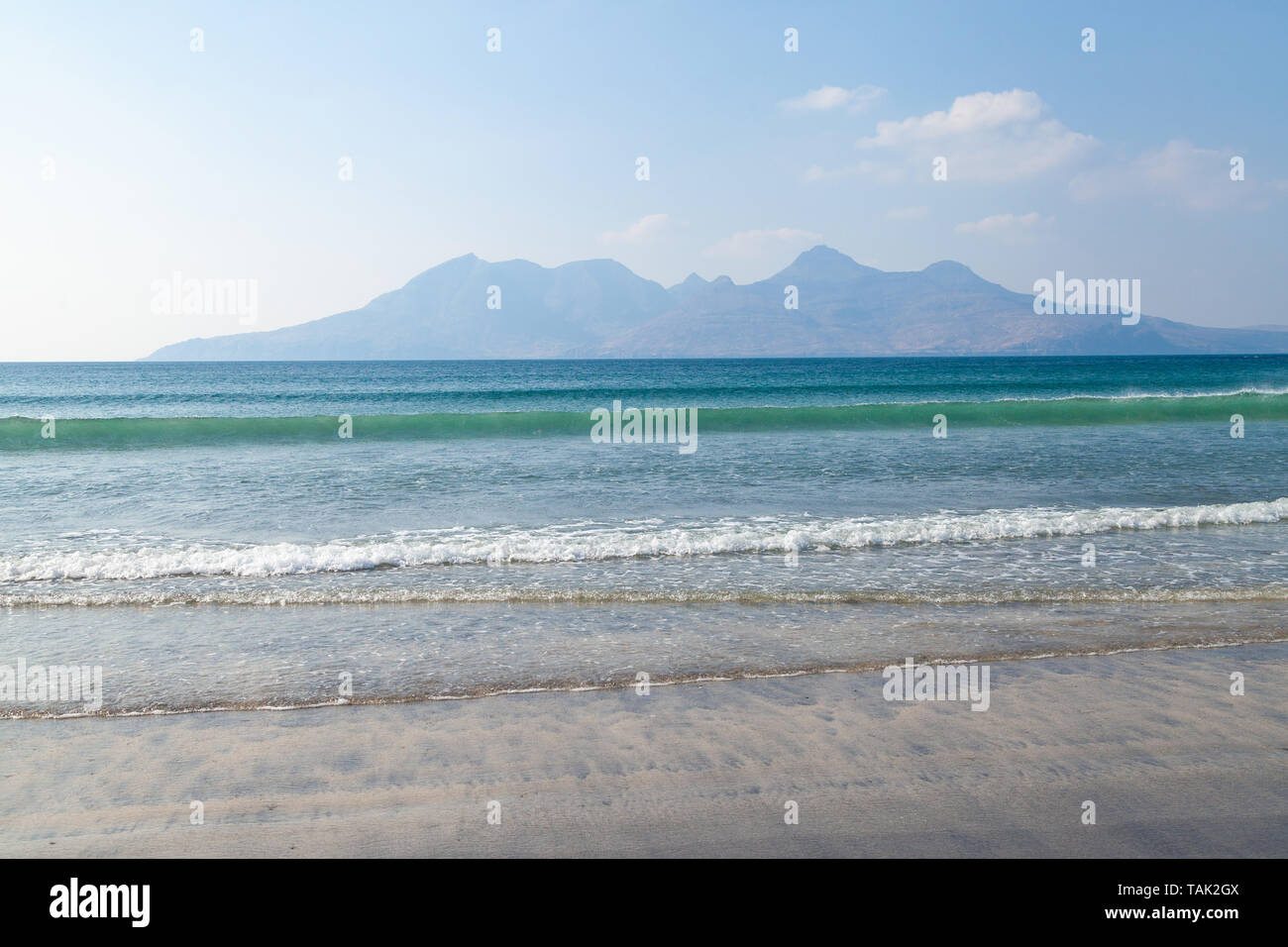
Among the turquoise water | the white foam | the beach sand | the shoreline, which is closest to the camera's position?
the beach sand

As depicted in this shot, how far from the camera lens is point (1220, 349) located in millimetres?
189500

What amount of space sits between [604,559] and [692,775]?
5.19 meters

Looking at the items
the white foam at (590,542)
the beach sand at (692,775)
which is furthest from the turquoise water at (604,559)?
the beach sand at (692,775)

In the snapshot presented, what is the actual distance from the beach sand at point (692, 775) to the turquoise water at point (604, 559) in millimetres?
609

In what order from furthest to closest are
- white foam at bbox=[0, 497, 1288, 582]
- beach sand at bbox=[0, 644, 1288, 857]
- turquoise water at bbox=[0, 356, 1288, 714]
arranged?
white foam at bbox=[0, 497, 1288, 582] → turquoise water at bbox=[0, 356, 1288, 714] → beach sand at bbox=[0, 644, 1288, 857]

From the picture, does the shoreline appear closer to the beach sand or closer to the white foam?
the beach sand

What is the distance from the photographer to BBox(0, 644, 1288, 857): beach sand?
3457 millimetres

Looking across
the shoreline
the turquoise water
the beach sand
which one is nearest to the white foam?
the turquoise water

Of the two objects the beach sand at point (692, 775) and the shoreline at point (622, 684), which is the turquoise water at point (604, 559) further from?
the beach sand at point (692, 775)

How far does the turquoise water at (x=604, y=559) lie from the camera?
6.07 meters

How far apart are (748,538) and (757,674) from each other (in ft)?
14.1

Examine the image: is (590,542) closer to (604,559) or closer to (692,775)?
(604,559)

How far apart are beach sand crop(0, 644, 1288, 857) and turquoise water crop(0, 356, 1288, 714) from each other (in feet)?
2.00

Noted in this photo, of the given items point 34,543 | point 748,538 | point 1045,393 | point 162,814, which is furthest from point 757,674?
point 1045,393
